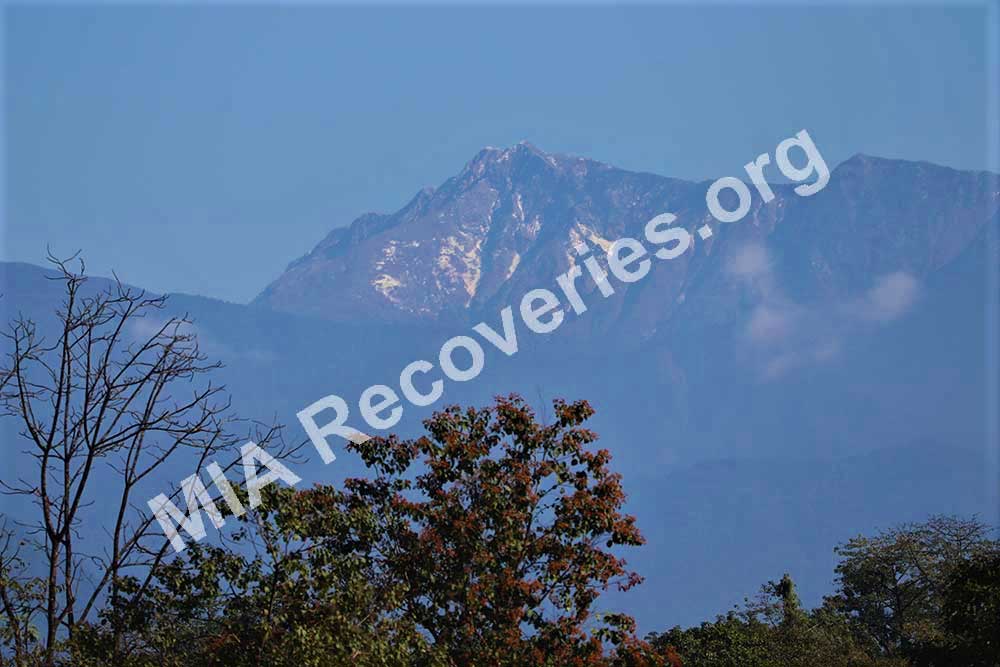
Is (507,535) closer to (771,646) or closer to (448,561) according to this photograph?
(448,561)

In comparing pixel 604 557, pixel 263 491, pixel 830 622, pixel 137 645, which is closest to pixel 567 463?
pixel 604 557

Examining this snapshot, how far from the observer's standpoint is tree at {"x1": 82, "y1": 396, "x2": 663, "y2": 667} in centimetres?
1436

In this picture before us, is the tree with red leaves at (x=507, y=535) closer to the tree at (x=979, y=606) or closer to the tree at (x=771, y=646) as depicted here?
the tree at (x=979, y=606)

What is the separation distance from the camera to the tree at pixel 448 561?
565 inches

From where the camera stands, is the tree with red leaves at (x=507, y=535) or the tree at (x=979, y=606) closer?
the tree with red leaves at (x=507, y=535)

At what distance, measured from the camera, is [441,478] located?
18078 mm

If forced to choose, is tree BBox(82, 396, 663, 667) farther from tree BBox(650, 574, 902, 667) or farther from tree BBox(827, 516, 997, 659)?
tree BBox(827, 516, 997, 659)

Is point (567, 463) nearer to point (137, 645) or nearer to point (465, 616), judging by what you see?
point (465, 616)

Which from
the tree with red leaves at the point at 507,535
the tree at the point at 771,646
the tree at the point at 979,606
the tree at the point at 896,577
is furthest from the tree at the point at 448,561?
the tree at the point at 896,577

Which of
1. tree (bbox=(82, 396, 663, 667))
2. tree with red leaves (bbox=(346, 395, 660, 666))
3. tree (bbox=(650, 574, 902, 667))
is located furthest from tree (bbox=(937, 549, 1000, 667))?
tree (bbox=(650, 574, 902, 667))

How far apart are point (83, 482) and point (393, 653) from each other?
367cm

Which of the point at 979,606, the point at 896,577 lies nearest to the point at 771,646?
the point at 979,606

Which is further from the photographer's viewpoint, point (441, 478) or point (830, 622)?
point (830, 622)

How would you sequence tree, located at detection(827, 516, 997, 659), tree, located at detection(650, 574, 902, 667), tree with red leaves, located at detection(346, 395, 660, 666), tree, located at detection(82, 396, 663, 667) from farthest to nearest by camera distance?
tree, located at detection(827, 516, 997, 659)
tree, located at detection(650, 574, 902, 667)
tree with red leaves, located at detection(346, 395, 660, 666)
tree, located at detection(82, 396, 663, 667)
